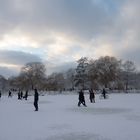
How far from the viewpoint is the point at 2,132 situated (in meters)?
11.6

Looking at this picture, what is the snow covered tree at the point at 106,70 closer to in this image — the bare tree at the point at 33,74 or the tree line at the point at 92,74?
the tree line at the point at 92,74

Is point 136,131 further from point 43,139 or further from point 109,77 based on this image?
point 109,77

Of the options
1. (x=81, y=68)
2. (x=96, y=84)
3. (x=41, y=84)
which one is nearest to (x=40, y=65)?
(x=41, y=84)

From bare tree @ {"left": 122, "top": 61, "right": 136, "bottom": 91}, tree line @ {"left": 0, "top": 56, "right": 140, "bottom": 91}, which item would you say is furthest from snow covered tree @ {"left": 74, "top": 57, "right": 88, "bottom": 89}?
bare tree @ {"left": 122, "top": 61, "right": 136, "bottom": 91}

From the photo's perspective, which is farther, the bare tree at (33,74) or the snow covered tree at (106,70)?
the bare tree at (33,74)

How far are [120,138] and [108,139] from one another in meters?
0.43

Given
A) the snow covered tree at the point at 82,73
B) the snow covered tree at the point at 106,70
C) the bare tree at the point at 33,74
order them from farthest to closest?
the bare tree at the point at 33,74, the snow covered tree at the point at 82,73, the snow covered tree at the point at 106,70

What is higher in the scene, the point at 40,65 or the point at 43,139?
the point at 40,65

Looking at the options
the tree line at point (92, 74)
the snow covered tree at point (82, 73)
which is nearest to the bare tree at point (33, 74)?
the tree line at point (92, 74)

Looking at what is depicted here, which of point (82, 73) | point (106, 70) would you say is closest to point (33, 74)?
point (82, 73)

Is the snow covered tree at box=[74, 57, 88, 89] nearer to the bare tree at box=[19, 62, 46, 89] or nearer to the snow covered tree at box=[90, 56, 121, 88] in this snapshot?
the snow covered tree at box=[90, 56, 121, 88]

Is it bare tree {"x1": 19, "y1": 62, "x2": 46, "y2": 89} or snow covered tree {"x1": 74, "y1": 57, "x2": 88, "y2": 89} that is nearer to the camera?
snow covered tree {"x1": 74, "y1": 57, "x2": 88, "y2": 89}

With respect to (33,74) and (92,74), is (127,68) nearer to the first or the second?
(92,74)

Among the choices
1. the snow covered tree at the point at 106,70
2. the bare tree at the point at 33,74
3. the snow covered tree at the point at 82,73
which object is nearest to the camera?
the snow covered tree at the point at 106,70
